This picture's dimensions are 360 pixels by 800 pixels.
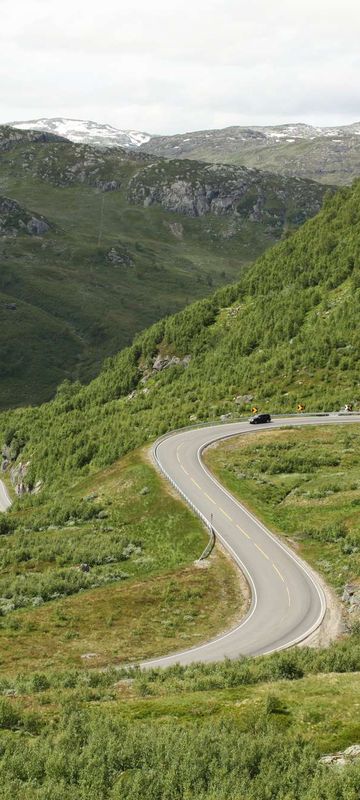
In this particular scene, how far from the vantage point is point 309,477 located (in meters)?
56.9

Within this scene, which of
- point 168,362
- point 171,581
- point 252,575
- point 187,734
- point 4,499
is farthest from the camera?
point 168,362

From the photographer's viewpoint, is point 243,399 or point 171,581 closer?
point 171,581

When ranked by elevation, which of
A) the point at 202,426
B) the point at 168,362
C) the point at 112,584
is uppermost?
the point at 168,362

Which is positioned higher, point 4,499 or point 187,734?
point 187,734

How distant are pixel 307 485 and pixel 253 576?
15.5 meters

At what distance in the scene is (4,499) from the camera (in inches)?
4181

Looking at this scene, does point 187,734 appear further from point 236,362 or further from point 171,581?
point 236,362

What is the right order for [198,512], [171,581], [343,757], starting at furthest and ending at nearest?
[198,512]
[171,581]
[343,757]

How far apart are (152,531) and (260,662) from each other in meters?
A: 25.7

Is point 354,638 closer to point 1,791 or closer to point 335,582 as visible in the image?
point 335,582

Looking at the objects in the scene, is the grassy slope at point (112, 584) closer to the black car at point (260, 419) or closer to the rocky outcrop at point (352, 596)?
the rocky outcrop at point (352, 596)

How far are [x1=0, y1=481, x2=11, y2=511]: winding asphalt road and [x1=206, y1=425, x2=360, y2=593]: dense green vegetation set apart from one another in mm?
46527

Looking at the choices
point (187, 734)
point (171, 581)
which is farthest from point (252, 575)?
point (187, 734)

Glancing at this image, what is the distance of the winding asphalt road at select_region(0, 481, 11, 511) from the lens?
333 feet
